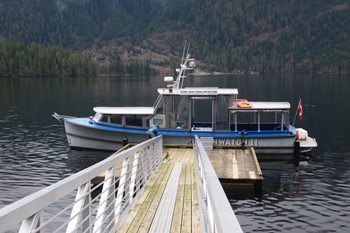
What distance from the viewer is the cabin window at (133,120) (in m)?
32.1

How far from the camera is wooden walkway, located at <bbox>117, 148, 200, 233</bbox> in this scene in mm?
9750

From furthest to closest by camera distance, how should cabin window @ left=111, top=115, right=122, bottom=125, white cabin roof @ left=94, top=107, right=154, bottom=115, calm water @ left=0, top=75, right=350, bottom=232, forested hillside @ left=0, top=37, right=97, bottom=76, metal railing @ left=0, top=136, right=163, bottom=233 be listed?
forested hillside @ left=0, top=37, right=97, bottom=76
cabin window @ left=111, top=115, right=122, bottom=125
white cabin roof @ left=94, top=107, right=154, bottom=115
calm water @ left=0, top=75, right=350, bottom=232
metal railing @ left=0, top=136, right=163, bottom=233

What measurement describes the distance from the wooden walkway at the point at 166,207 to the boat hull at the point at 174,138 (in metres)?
13.0

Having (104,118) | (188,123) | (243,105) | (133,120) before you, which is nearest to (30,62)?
(104,118)

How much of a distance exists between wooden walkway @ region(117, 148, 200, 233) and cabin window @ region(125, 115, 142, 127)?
46.5 feet

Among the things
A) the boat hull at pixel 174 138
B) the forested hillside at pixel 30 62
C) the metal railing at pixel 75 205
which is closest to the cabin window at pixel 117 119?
the boat hull at pixel 174 138

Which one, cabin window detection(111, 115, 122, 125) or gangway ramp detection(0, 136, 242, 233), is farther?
cabin window detection(111, 115, 122, 125)

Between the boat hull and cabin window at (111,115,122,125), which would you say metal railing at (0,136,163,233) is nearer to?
the boat hull

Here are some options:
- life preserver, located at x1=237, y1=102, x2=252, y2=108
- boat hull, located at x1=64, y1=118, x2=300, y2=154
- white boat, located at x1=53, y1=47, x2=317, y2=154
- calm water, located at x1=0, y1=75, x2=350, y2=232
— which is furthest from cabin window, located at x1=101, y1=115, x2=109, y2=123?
life preserver, located at x1=237, y1=102, x2=252, y2=108

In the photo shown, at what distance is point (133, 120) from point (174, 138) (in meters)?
3.60

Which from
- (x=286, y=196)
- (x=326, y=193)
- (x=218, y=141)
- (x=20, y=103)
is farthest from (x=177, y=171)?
(x=20, y=103)

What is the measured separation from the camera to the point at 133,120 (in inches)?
1266

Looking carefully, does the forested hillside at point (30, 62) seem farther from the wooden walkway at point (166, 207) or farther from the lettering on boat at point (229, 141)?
the wooden walkway at point (166, 207)

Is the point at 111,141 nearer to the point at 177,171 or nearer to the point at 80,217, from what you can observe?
the point at 177,171
